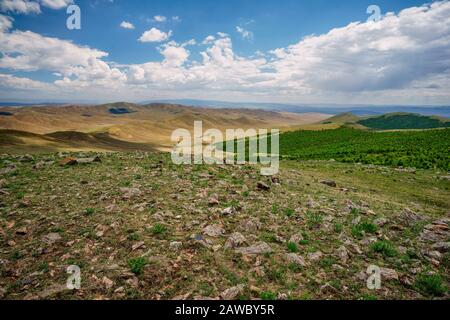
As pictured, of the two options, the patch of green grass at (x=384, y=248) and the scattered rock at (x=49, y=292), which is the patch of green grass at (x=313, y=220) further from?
the scattered rock at (x=49, y=292)

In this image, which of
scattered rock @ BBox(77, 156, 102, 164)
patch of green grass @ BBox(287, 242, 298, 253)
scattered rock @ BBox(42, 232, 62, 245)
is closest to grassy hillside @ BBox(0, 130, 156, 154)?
scattered rock @ BBox(77, 156, 102, 164)

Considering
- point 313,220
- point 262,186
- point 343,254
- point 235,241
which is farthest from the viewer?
point 262,186

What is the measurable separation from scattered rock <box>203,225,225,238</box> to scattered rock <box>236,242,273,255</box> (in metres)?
1.00

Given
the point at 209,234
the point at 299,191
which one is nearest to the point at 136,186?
the point at 209,234

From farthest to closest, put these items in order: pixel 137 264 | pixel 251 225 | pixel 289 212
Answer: pixel 289 212
pixel 251 225
pixel 137 264

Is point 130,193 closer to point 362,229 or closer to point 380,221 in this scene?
point 362,229

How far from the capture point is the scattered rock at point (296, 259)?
7.12 metres

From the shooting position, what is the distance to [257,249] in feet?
25.2

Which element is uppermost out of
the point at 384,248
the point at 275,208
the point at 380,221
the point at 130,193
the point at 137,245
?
the point at 130,193

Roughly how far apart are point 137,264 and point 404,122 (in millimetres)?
207845

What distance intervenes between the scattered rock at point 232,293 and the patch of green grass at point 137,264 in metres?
2.12

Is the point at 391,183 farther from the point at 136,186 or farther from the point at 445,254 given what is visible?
the point at 136,186

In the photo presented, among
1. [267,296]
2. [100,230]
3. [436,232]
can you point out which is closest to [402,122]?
[436,232]
